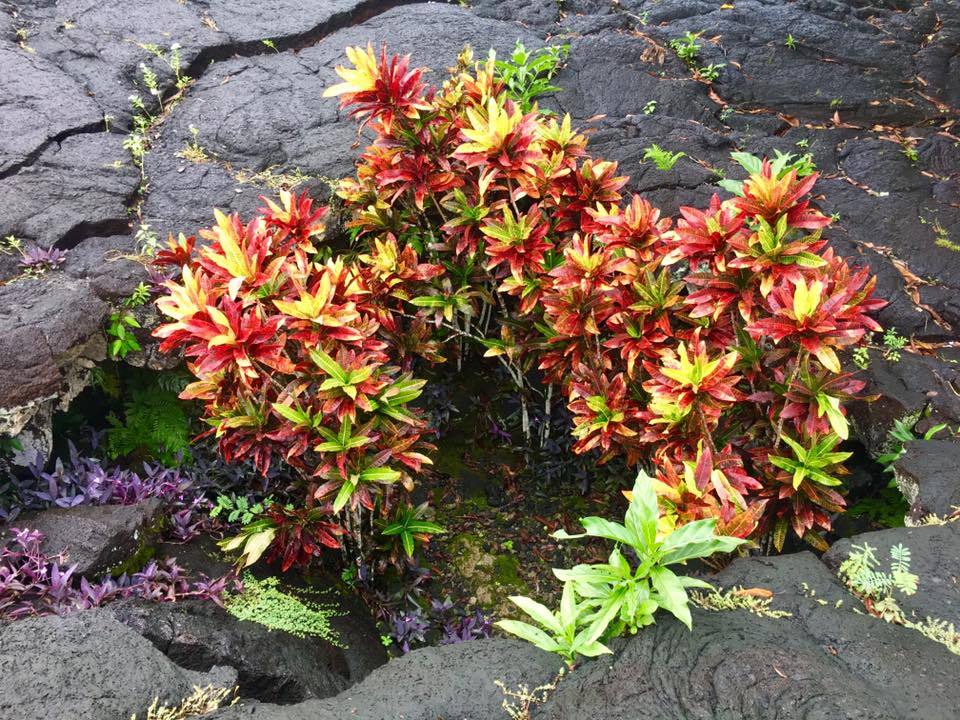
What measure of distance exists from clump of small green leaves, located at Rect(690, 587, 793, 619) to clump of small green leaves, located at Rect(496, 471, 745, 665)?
22 centimetres

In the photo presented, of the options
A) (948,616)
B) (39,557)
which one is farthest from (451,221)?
(948,616)

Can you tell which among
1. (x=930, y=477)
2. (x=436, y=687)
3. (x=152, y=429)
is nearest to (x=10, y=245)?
(x=152, y=429)

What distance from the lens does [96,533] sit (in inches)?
119

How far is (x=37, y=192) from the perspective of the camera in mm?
3930

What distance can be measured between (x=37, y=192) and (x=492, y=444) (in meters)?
3.08

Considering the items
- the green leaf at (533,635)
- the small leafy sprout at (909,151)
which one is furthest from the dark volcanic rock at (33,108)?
the small leafy sprout at (909,151)

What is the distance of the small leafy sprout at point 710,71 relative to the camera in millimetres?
5527

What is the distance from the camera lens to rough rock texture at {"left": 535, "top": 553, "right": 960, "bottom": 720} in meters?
1.83

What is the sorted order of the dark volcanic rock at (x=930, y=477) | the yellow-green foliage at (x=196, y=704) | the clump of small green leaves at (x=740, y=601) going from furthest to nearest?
the dark volcanic rock at (x=930, y=477) < the clump of small green leaves at (x=740, y=601) < the yellow-green foliage at (x=196, y=704)

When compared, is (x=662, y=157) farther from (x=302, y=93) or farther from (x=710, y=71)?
(x=302, y=93)

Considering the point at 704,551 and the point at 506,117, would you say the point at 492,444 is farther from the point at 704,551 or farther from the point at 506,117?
the point at 704,551

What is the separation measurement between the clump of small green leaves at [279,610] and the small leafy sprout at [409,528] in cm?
50

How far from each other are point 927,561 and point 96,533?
3320 millimetres

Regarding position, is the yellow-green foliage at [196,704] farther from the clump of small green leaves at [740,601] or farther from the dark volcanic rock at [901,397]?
the dark volcanic rock at [901,397]
